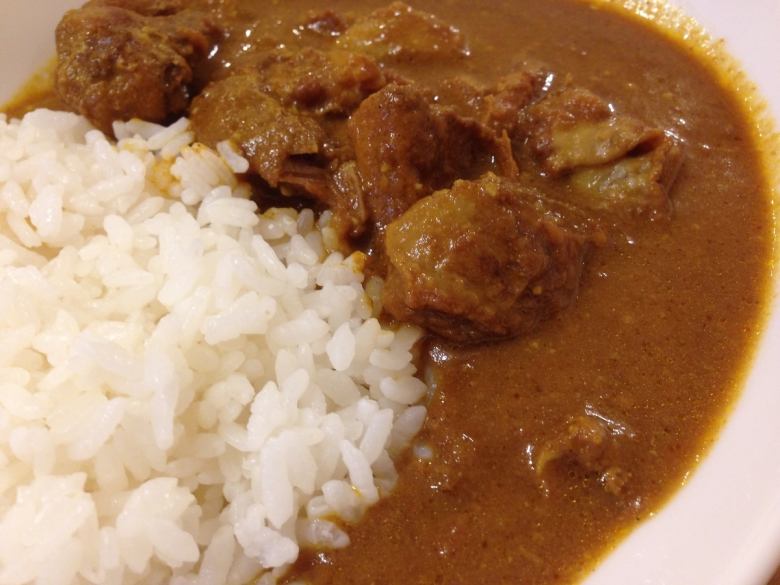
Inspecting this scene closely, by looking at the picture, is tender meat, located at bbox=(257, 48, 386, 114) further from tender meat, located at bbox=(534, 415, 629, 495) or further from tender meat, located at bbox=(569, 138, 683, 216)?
tender meat, located at bbox=(534, 415, 629, 495)

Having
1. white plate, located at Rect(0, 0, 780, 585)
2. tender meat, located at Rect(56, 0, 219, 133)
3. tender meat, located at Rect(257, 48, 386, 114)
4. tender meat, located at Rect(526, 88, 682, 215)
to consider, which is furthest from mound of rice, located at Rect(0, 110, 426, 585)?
tender meat, located at Rect(526, 88, 682, 215)

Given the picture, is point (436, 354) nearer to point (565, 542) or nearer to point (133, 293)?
point (565, 542)

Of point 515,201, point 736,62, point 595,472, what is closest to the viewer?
point 595,472

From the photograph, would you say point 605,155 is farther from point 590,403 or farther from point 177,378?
point 177,378

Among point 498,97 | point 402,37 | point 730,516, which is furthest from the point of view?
point 402,37

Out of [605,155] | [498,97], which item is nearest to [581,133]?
[605,155]

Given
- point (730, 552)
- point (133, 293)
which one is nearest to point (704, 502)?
point (730, 552)
